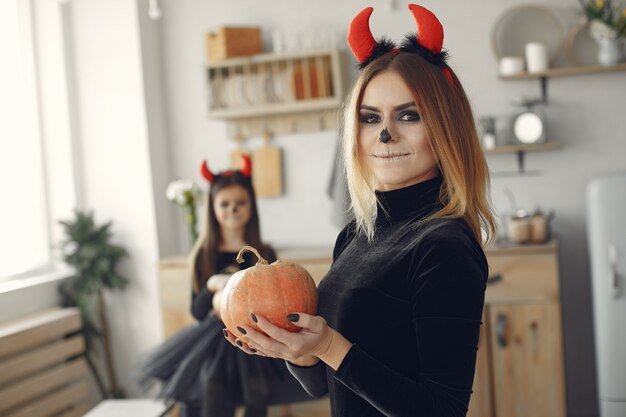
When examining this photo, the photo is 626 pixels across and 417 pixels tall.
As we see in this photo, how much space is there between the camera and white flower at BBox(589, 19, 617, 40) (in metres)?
3.70

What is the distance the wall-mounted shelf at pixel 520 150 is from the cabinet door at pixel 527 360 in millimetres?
810

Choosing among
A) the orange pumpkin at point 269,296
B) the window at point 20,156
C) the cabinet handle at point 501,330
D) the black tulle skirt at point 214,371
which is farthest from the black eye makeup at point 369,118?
the window at point 20,156

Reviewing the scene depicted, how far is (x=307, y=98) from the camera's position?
4141 millimetres

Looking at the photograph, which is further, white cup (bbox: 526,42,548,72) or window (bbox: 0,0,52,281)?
window (bbox: 0,0,52,281)

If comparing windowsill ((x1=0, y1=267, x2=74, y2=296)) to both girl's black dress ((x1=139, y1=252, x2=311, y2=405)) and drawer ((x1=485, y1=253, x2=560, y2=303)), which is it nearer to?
girl's black dress ((x1=139, y1=252, x2=311, y2=405))

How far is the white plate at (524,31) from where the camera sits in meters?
3.93

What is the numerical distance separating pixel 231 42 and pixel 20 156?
1.35 m

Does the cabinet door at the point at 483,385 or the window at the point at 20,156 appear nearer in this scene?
the cabinet door at the point at 483,385

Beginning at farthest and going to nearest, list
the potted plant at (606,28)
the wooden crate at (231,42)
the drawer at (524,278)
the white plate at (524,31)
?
the wooden crate at (231,42)
the white plate at (524,31)
the potted plant at (606,28)
the drawer at (524,278)

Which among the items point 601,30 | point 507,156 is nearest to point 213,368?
point 507,156

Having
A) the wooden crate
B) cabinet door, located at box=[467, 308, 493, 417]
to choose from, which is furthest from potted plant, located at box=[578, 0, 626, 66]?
the wooden crate

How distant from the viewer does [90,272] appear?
4.16 metres

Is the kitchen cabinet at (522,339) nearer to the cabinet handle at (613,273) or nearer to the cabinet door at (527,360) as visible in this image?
the cabinet door at (527,360)

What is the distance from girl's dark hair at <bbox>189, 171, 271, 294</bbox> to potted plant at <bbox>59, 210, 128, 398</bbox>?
1.04 m
